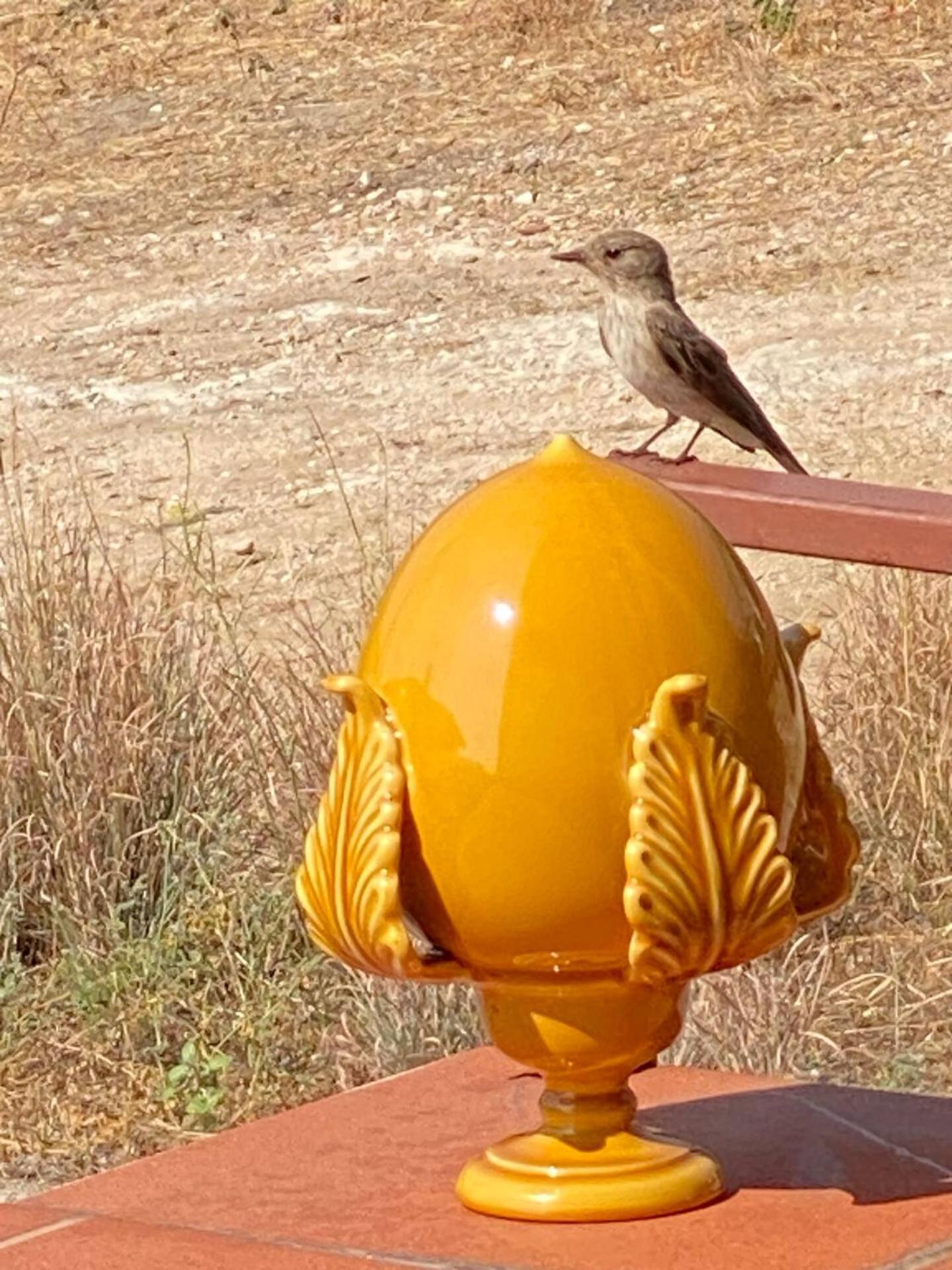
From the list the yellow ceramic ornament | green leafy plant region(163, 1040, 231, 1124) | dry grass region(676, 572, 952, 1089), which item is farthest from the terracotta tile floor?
green leafy plant region(163, 1040, 231, 1124)

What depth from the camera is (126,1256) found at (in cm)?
232

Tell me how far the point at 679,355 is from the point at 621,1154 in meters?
4.39

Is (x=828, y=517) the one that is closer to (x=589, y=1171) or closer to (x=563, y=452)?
(x=563, y=452)

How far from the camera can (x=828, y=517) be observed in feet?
10.2

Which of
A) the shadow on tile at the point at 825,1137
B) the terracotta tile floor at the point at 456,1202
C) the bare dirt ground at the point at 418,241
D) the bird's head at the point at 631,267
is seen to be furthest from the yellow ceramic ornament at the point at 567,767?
the bare dirt ground at the point at 418,241

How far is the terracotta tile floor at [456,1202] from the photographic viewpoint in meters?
2.29

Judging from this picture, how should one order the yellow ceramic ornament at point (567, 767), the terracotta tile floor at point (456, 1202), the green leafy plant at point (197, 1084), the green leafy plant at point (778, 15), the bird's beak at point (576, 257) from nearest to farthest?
the yellow ceramic ornament at point (567, 767) < the terracotta tile floor at point (456, 1202) < the green leafy plant at point (197, 1084) < the bird's beak at point (576, 257) < the green leafy plant at point (778, 15)

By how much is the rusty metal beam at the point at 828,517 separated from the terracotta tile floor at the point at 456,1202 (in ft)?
1.96

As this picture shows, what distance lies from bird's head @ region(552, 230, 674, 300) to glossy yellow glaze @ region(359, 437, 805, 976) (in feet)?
14.6

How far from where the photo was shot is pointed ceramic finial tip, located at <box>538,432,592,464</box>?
2.31 metres

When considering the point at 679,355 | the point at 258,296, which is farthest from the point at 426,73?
the point at 679,355

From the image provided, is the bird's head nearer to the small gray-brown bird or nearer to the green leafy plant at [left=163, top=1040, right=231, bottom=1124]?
the small gray-brown bird

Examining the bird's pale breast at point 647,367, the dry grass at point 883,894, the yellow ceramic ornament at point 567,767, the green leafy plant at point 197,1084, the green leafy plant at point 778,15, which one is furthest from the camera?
the green leafy plant at point 778,15

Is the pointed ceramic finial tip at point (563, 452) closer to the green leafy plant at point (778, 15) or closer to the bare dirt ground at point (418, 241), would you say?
the bare dirt ground at point (418, 241)
